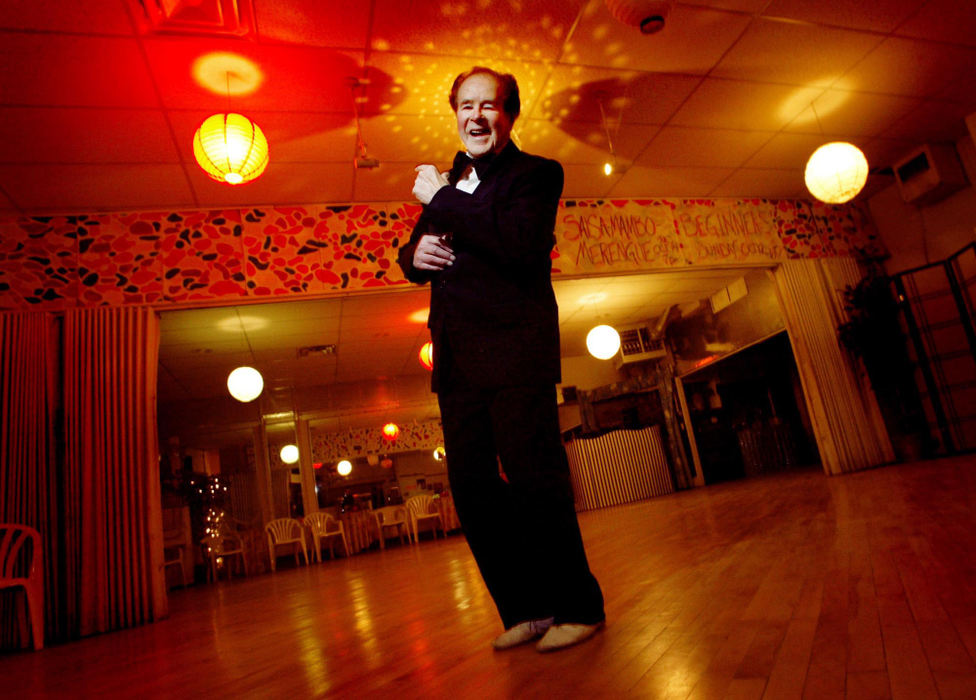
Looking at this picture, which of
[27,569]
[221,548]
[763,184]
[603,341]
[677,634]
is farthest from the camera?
[221,548]

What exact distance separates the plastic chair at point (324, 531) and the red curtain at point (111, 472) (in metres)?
4.86

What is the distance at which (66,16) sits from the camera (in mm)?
2859

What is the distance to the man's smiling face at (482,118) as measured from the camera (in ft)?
5.07

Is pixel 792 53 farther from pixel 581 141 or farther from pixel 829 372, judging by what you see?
pixel 829 372

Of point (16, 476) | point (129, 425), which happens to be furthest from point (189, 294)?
point (16, 476)

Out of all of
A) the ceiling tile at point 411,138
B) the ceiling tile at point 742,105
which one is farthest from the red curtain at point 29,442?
the ceiling tile at point 742,105

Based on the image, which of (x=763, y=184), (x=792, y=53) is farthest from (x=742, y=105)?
(x=763, y=184)

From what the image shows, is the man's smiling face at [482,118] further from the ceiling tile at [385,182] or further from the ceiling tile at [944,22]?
the ceiling tile at [944,22]

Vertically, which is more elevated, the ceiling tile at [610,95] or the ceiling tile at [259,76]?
the ceiling tile at [259,76]

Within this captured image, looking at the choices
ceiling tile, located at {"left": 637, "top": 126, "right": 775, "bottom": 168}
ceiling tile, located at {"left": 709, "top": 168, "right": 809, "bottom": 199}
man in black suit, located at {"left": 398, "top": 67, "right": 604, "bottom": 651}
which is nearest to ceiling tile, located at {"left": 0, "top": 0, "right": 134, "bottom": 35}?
man in black suit, located at {"left": 398, "top": 67, "right": 604, "bottom": 651}

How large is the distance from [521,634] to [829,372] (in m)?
5.64

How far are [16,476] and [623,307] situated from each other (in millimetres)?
7029

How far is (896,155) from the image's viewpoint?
5777 mm

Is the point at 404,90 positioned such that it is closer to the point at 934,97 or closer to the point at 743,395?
the point at 934,97
